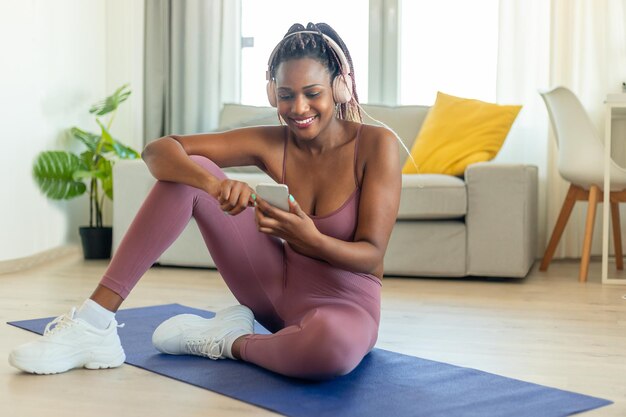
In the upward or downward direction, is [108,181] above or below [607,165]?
below

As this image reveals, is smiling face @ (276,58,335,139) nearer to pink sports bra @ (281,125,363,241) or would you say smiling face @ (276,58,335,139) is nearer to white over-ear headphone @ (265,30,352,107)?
white over-ear headphone @ (265,30,352,107)

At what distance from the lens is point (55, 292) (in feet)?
10.8

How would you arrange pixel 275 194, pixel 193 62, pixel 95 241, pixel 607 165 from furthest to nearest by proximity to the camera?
pixel 193 62 < pixel 95 241 < pixel 607 165 < pixel 275 194

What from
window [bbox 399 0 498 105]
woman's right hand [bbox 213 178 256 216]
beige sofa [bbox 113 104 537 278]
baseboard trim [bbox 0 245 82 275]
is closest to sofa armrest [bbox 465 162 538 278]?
beige sofa [bbox 113 104 537 278]

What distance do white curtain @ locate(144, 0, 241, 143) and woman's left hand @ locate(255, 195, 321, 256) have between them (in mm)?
3183

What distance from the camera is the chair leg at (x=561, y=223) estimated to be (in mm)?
3982

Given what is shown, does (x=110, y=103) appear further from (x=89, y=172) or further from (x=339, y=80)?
(x=339, y=80)

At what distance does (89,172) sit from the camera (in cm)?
426

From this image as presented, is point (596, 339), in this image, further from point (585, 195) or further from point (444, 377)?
point (585, 195)

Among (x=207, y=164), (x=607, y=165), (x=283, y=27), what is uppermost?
(x=283, y=27)

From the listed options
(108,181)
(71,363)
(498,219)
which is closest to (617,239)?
(498,219)

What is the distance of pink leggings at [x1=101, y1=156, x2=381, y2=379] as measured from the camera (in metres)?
1.83

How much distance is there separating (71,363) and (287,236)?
0.60 m

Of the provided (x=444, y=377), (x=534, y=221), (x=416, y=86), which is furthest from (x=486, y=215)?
(x=444, y=377)
